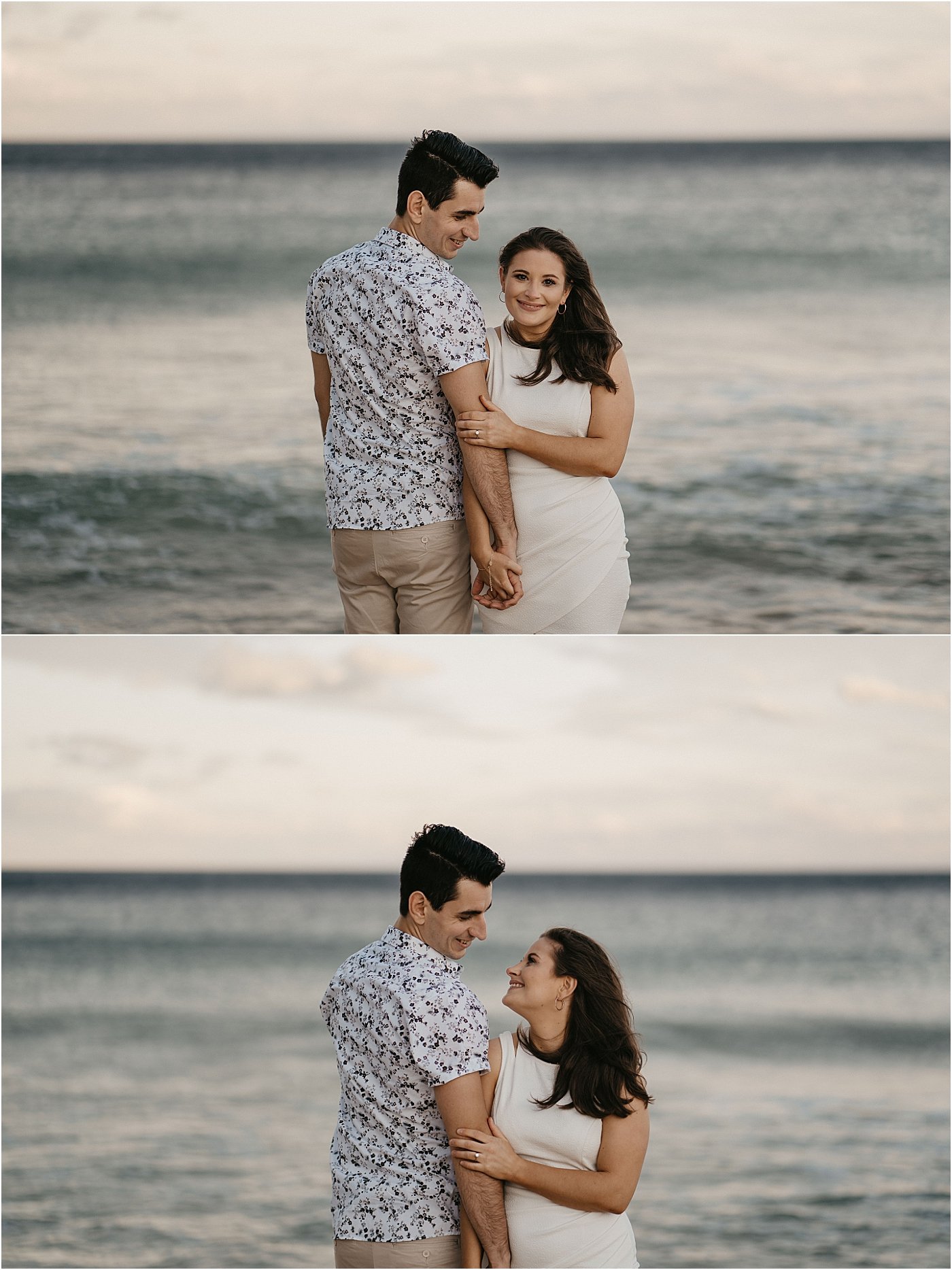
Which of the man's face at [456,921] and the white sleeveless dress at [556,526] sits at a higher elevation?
the white sleeveless dress at [556,526]

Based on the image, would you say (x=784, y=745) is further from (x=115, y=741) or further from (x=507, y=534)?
(x=507, y=534)

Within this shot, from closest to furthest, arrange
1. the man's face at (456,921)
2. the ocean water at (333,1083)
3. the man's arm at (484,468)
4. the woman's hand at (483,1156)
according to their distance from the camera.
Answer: the woman's hand at (483,1156)
the man's face at (456,921)
the man's arm at (484,468)
the ocean water at (333,1083)

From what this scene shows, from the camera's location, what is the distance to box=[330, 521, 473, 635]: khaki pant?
4.10 m

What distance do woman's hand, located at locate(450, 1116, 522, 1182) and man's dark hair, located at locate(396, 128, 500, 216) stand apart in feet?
8.07

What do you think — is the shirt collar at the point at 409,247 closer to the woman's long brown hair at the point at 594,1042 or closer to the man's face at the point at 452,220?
the man's face at the point at 452,220

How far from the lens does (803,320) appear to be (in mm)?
22453

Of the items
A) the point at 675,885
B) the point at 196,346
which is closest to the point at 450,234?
the point at 196,346

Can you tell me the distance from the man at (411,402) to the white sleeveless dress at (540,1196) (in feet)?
4.76

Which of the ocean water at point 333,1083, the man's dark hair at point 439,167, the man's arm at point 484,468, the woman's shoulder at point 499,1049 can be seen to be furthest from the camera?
the ocean water at point 333,1083

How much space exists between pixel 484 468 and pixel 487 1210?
1.98 m

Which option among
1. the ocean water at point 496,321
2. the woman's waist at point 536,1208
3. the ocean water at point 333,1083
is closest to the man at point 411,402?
the woman's waist at point 536,1208

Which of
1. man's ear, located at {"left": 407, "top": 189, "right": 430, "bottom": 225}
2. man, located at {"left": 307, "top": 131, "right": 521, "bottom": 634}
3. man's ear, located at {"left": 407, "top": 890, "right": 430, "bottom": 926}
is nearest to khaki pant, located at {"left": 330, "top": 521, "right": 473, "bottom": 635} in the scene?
man, located at {"left": 307, "top": 131, "right": 521, "bottom": 634}

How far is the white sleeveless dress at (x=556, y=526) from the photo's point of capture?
399cm

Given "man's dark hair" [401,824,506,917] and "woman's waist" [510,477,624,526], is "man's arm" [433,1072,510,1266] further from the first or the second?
"woman's waist" [510,477,624,526]
